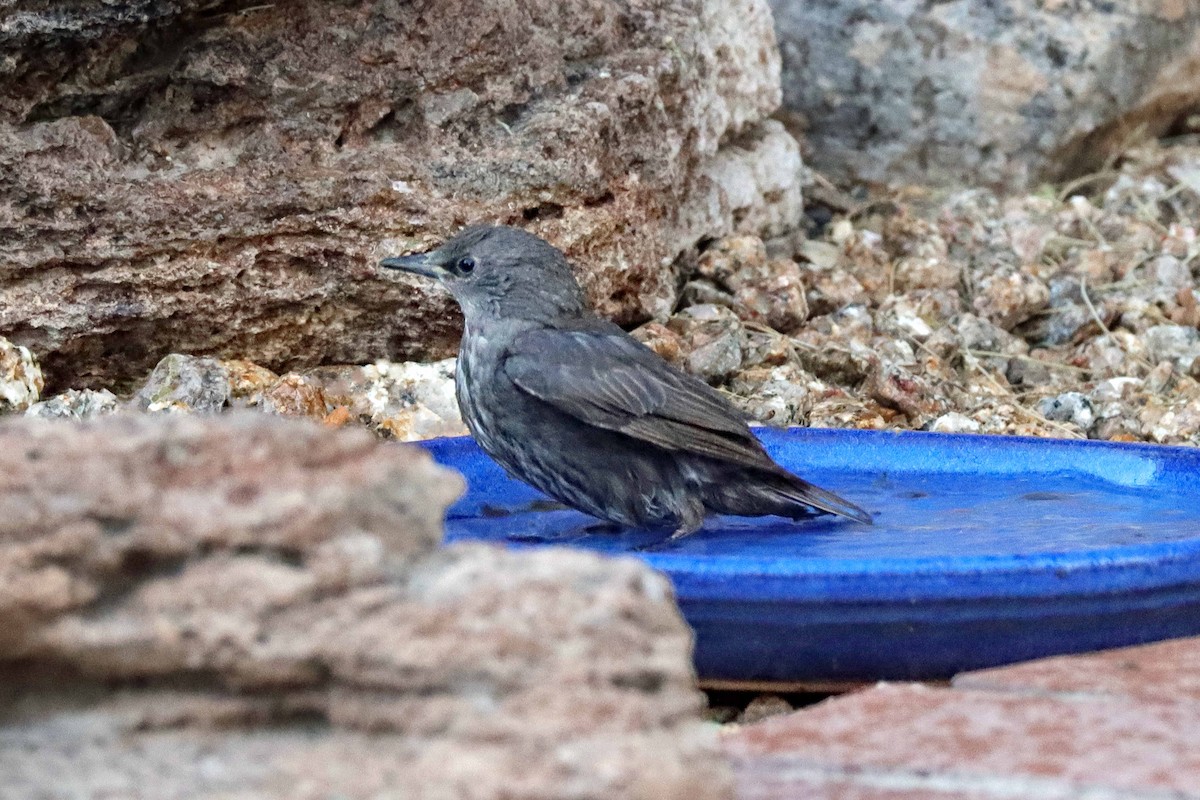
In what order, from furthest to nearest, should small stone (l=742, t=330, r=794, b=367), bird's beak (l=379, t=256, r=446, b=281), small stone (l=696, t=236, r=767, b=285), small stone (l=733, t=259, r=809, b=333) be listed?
small stone (l=696, t=236, r=767, b=285), small stone (l=733, t=259, r=809, b=333), small stone (l=742, t=330, r=794, b=367), bird's beak (l=379, t=256, r=446, b=281)

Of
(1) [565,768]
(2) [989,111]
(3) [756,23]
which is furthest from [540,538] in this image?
(2) [989,111]

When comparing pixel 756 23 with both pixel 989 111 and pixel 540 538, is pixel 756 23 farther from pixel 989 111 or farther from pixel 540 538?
pixel 540 538

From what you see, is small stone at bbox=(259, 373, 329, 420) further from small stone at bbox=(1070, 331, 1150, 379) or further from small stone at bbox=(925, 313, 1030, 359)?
small stone at bbox=(1070, 331, 1150, 379)

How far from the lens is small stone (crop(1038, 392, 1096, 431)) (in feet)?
20.2

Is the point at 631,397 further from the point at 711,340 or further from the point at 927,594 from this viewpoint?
the point at 711,340

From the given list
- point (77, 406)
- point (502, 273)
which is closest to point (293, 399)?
point (77, 406)

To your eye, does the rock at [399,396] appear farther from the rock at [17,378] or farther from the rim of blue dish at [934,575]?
the rim of blue dish at [934,575]

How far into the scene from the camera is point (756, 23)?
7148 mm

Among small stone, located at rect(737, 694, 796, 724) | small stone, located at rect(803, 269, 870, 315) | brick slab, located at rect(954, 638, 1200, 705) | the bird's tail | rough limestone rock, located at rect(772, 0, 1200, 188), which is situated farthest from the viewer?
rough limestone rock, located at rect(772, 0, 1200, 188)

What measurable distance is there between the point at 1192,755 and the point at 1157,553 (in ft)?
2.71

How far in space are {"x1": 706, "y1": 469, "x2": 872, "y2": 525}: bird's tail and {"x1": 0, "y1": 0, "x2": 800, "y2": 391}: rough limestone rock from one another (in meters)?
1.72

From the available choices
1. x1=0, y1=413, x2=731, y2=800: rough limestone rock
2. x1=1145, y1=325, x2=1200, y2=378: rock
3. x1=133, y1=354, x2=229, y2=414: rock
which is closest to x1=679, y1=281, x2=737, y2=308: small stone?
x1=1145, y1=325, x2=1200, y2=378: rock

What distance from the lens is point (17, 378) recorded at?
530 centimetres

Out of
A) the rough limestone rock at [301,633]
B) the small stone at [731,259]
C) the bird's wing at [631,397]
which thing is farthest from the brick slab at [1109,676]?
the small stone at [731,259]
